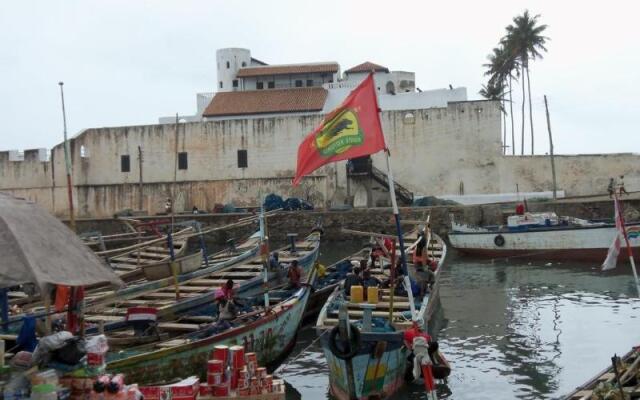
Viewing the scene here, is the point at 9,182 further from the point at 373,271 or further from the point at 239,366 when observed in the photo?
the point at 239,366

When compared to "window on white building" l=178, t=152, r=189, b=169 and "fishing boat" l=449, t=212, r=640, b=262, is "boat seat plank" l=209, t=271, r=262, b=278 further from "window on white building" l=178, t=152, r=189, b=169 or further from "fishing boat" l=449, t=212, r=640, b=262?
"window on white building" l=178, t=152, r=189, b=169

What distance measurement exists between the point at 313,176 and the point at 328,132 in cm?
2834

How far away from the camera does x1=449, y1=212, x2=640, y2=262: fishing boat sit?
23562 mm

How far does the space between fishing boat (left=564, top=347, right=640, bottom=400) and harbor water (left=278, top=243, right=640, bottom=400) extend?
1791mm

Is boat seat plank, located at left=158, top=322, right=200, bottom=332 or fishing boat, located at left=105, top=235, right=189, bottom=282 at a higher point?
fishing boat, located at left=105, top=235, right=189, bottom=282

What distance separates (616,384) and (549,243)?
17.2m

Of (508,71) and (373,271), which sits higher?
(508,71)

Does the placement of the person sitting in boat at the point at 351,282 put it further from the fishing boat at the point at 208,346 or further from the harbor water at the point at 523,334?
the harbor water at the point at 523,334

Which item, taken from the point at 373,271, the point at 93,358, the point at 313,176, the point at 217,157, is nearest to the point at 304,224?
the point at 313,176

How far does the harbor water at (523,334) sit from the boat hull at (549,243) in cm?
114

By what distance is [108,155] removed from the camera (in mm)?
39562

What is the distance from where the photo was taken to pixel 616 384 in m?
8.17

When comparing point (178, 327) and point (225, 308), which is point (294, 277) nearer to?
point (225, 308)

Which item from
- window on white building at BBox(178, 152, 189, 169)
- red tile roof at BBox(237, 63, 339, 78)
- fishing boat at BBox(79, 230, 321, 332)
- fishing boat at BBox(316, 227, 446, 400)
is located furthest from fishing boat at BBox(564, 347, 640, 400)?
red tile roof at BBox(237, 63, 339, 78)
